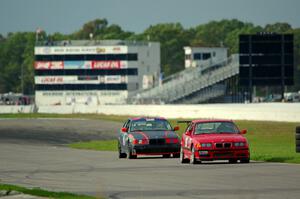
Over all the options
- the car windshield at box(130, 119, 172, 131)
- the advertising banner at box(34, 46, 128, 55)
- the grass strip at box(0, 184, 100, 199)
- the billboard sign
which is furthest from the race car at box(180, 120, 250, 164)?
the advertising banner at box(34, 46, 128, 55)

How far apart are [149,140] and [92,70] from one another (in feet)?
386

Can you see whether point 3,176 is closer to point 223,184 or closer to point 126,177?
point 126,177

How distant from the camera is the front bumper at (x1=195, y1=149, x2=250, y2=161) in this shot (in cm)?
3019

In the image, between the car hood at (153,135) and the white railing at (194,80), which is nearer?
the car hood at (153,135)

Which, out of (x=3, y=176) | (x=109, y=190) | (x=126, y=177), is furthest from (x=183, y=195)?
(x=3, y=176)

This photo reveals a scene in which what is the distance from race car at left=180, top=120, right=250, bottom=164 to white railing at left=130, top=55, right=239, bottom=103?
90285 millimetres

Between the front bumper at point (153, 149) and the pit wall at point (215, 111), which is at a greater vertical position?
the pit wall at point (215, 111)

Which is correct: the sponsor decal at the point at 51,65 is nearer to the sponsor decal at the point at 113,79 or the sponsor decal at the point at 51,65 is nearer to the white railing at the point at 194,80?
the sponsor decal at the point at 113,79

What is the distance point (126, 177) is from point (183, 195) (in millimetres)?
5712

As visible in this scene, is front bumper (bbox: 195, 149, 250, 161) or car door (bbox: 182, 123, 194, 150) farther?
car door (bbox: 182, 123, 194, 150)

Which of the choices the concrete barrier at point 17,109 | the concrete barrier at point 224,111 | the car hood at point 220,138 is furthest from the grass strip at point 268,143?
the concrete barrier at point 17,109

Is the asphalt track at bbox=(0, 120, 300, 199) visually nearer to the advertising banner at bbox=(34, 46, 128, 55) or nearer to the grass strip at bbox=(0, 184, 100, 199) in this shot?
the grass strip at bbox=(0, 184, 100, 199)

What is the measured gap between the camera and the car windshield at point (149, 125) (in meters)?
36.8

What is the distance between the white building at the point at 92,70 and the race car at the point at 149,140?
11338 centimetres
